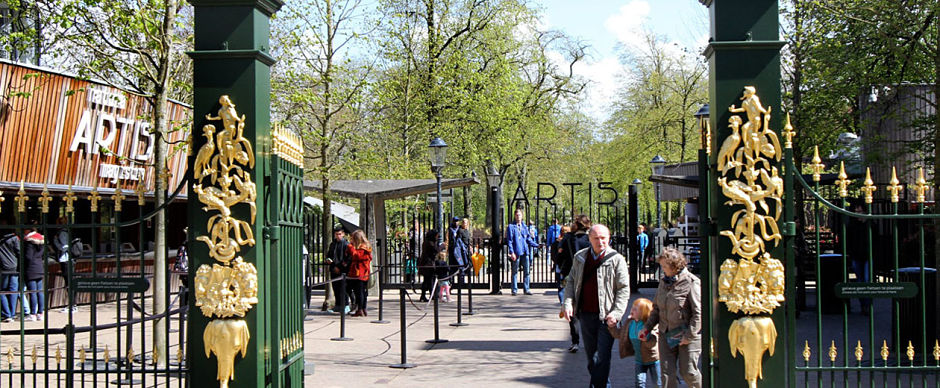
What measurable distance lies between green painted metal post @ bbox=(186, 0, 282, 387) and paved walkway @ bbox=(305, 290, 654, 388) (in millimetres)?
4396

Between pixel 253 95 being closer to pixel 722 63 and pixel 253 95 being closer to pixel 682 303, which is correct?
pixel 722 63

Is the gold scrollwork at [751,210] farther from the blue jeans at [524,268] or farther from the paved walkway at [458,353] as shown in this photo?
the blue jeans at [524,268]

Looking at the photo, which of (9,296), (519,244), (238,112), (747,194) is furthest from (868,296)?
(9,296)

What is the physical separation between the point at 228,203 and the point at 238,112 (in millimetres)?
583

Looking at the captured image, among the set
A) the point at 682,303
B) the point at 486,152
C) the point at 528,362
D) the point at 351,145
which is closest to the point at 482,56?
the point at 486,152

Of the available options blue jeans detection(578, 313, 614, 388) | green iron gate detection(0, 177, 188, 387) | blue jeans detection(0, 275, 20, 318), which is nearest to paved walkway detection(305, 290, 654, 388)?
blue jeans detection(578, 313, 614, 388)

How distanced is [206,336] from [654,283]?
1615cm

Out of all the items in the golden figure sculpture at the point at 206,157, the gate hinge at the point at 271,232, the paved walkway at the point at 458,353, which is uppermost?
the golden figure sculpture at the point at 206,157

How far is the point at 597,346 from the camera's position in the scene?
342 inches

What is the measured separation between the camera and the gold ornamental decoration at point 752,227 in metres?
5.50

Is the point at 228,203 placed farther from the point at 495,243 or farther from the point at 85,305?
the point at 85,305

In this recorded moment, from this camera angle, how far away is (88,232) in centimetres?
2222

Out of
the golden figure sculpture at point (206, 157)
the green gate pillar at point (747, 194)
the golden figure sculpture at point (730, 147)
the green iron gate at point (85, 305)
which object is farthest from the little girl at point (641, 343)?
the golden figure sculpture at point (206, 157)

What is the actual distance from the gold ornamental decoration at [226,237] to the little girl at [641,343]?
12.4 feet
